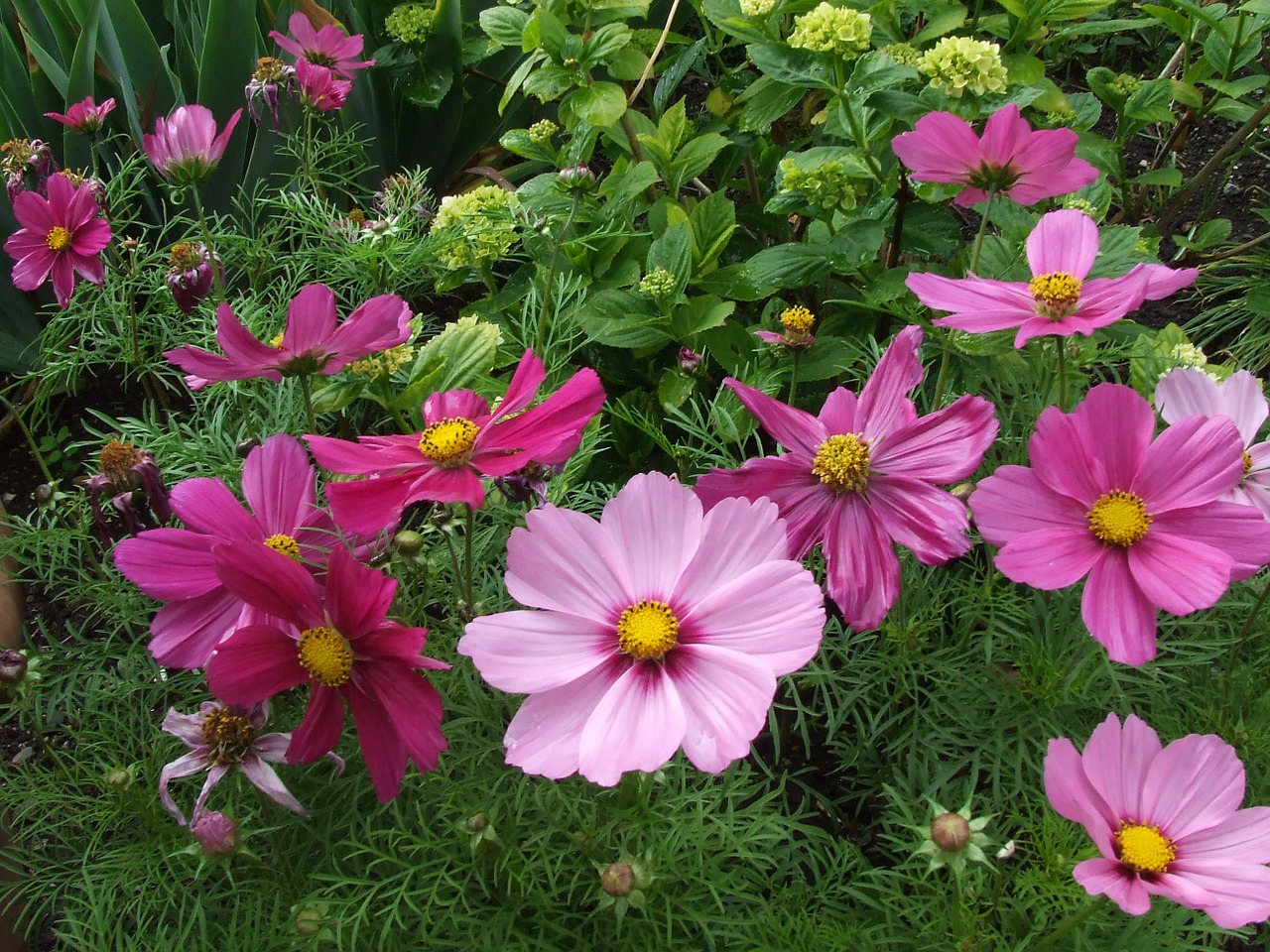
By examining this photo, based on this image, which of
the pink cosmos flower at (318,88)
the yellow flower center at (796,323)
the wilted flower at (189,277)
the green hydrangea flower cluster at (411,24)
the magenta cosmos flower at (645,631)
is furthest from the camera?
the green hydrangea flower cluster at (411,24)

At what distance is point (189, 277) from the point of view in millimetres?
994

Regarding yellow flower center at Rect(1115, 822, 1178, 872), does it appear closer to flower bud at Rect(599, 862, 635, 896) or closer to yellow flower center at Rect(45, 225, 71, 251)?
flower bud at Rect(599, 862, 635, 896)

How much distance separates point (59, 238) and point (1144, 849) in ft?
3.36

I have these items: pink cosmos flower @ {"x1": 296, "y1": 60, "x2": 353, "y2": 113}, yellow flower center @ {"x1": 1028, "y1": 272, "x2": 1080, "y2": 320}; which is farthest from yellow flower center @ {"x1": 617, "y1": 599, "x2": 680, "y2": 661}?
pink cosmos flower @ {"x1": 296, "y1": 60, "x2": 353, "y2": 113}

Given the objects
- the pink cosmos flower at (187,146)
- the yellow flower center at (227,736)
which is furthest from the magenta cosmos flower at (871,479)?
the pink cosmos flower at (187,146)

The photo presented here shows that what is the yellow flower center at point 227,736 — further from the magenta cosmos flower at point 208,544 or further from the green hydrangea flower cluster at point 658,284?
the green hydrangea flower cluster at point 658,284

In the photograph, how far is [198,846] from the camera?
0.63 m

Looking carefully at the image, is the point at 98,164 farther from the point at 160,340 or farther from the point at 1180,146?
the point at 1180,146

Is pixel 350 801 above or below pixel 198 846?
below

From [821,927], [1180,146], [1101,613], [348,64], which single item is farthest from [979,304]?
[1180,146]

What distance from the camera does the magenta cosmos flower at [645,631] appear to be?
0.49m

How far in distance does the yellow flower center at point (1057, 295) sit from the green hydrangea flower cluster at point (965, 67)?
427 mm

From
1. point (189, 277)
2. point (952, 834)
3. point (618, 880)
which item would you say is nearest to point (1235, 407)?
point (952, 834)

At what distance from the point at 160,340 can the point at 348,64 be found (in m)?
0.54
